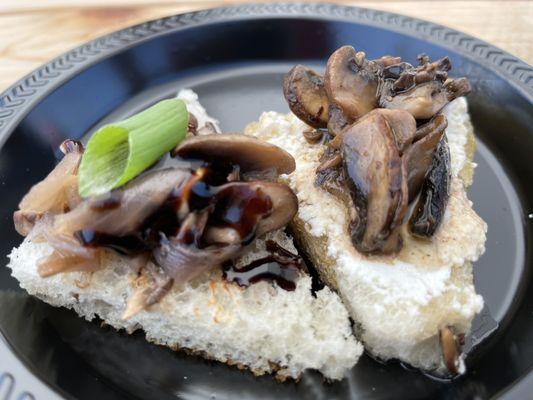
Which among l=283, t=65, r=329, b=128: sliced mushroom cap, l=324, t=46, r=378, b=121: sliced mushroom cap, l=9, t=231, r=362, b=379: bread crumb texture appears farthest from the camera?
l=283, t=65, r=329, b=128: sliced mushroom cap

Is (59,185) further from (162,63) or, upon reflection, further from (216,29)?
(216,29)

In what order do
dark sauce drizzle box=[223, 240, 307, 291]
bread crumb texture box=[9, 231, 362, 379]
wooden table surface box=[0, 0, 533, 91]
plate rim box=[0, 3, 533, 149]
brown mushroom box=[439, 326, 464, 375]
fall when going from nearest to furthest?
brown mushroom box=[439, 326, 464, 375]
bread crumb texture box=[9, 231, 362, 379]
dark sauce drizzle box=[223, 240, 307, 291]
plate rim box=[0, 3, 533, 149]
wooden table surface box=[0, 0, 533, 91]

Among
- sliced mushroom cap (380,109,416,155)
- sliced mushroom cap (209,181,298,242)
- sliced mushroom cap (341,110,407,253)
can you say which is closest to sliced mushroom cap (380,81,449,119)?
sliced mushroom cap (380,109,416,155)

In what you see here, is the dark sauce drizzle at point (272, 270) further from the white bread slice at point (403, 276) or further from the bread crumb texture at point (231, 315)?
the white bread slice at point (403, 276)

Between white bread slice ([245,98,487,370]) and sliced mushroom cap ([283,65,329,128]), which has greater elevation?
sliced mushroom cap ([283,65,329,128])

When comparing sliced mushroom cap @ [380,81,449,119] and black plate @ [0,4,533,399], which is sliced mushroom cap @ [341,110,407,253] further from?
black plate @ [0,4,533,399]

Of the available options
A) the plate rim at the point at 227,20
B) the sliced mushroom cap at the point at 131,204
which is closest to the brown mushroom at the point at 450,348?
the sliced mushroom cap at the point at 131,204

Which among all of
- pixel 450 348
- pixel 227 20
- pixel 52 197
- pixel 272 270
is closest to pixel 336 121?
pixel 272 270

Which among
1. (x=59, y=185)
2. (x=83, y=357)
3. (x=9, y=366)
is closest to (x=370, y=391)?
(x=83, y=357)
